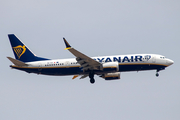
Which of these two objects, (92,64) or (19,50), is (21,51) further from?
(92,64)

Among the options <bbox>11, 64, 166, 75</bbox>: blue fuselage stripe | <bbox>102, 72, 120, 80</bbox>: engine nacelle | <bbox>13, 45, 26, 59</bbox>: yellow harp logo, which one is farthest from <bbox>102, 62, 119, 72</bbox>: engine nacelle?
<bbox>13, 45, 26, 59</bbox>: yellow harp logo

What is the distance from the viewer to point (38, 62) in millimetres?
58031

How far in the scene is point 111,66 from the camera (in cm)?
5528

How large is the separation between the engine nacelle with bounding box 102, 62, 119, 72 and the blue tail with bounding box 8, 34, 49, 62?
40.9 feet

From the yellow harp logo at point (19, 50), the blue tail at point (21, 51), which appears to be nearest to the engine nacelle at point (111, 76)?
the blue tail at point (21, 51)

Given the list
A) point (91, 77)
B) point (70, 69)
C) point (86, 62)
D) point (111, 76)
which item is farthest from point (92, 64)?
point (111, 76)

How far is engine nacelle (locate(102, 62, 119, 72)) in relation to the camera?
55138 millimetres

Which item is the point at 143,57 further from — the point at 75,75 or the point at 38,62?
the point at 38,62

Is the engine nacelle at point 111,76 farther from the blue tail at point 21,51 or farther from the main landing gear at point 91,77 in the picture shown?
the blue tail at point 21,51

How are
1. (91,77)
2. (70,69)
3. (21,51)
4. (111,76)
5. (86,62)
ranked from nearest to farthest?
1. (86,62)
2. (70,69)
3. (91,77)
4. (21,51)
5. (111,76)

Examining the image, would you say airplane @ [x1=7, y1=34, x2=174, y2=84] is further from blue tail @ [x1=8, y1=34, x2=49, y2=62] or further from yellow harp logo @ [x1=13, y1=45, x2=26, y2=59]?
yellow harp logo @ [x1=13, y1=45, x2=26, y2=59]

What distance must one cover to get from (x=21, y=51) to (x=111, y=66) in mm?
17494

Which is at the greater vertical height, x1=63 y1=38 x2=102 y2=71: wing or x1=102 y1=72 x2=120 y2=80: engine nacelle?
x1=63 y1=38 x2=102 y2=71: wing

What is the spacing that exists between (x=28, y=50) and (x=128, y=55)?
18.8 m
